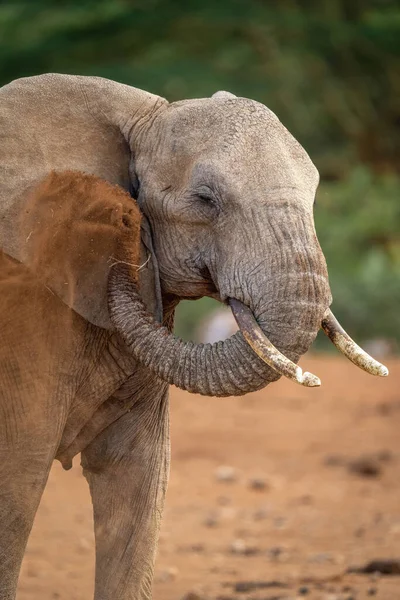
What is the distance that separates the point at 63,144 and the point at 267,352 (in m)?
1.14

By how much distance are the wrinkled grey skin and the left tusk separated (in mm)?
172

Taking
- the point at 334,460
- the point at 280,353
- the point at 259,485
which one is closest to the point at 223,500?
the point at 259,485

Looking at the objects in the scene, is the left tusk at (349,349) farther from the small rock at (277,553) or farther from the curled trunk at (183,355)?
the small rock at (277,553)

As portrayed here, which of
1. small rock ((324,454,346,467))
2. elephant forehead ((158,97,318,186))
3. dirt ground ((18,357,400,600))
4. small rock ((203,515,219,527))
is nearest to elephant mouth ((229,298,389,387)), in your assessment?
elephant forehead ((158,97,318,186))

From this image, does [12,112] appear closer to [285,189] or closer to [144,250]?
[144,250]

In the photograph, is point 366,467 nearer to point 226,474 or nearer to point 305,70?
point 226,474

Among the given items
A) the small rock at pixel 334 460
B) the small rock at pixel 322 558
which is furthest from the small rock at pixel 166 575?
the small rock at pixel 334 460

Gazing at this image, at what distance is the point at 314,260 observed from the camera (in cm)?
443

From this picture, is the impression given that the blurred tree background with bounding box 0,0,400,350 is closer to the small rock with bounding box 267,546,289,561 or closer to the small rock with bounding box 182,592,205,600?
the small rock with bounding box 267,546,289,561

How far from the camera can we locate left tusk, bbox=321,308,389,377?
4527 millimetres

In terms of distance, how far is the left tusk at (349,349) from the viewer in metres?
4.53

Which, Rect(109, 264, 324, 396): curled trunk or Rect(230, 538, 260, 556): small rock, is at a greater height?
Rect(109, 264, 324, 396): curled trunk

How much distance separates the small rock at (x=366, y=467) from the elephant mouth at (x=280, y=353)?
551 centimetres

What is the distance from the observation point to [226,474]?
33.0ft
